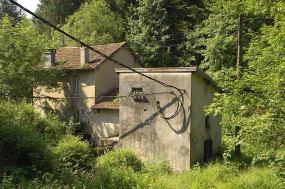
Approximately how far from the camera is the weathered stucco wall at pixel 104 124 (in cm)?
1844

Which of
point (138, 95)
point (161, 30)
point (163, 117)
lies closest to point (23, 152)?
point (138, 95)

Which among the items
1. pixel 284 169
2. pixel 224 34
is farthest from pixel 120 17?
pixel 284 169

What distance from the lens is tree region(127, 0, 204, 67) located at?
2973cm

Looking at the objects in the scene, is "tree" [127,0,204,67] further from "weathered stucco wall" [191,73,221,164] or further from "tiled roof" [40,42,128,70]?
"weathered stucco wall" [191,73,221,164]

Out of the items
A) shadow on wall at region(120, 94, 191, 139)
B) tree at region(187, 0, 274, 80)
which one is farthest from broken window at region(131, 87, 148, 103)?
tree at region(187, 0, 274, 80)

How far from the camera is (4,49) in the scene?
1850cm

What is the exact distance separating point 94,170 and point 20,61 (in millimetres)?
10380

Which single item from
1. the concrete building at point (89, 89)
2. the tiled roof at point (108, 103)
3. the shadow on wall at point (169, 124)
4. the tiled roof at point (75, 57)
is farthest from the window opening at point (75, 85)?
the shadow on wall at point (169, 124)

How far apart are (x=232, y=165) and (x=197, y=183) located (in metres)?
3.15

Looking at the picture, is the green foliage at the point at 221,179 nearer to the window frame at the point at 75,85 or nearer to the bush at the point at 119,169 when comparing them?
the bush at the point at 119,169

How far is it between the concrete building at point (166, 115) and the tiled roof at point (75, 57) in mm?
5664

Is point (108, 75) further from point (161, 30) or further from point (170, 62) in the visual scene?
point (161, 30)

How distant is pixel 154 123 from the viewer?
48.1 feet

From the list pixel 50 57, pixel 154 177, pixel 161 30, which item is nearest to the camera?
pixel 154 177
